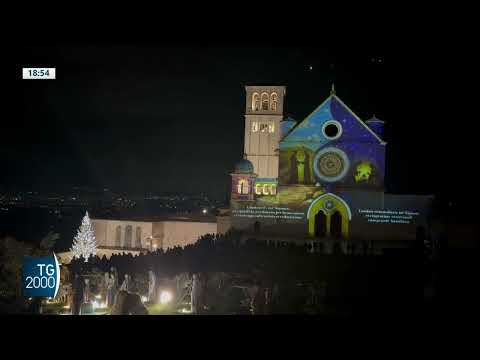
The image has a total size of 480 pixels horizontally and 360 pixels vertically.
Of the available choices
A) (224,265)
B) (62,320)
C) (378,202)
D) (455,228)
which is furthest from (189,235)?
(62,320)

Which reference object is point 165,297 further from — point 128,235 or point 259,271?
point 128,235

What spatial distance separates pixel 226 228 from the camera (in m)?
12.1

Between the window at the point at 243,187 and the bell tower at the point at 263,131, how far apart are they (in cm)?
69

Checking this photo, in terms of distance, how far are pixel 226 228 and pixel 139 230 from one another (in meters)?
1.99

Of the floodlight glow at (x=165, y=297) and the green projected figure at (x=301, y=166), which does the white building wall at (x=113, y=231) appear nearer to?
the green projected figure at (x=301, y=166)

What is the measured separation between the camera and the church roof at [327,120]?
13172 millimetres

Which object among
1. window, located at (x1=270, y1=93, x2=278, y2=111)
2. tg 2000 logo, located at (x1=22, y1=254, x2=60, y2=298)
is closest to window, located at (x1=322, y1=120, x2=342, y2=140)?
window, located at (x1=270, y1=93, x2=278, y2=111)

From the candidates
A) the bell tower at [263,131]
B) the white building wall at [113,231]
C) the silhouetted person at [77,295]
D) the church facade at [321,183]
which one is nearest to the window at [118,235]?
the white building wall at [113,231]

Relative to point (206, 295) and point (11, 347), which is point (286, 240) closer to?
point (206, 295)
